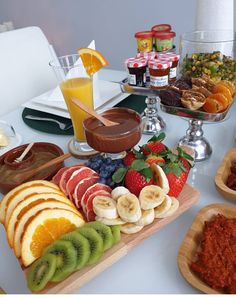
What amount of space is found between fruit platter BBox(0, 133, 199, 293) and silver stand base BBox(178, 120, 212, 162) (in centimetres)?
14

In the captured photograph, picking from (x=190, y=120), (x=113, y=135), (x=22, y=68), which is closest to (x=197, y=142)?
(x=190, y=120)

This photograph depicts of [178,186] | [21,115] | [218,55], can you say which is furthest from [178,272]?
[21,115]

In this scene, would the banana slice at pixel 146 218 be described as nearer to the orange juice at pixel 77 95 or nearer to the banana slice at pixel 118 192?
the banana slice at pixel 118 192

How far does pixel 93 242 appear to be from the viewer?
582 millimetres

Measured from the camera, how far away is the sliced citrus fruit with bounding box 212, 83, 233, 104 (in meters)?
0.82

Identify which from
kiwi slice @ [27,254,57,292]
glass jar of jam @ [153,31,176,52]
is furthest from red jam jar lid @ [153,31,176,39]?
kiwi slice @ [27,254,57,292]

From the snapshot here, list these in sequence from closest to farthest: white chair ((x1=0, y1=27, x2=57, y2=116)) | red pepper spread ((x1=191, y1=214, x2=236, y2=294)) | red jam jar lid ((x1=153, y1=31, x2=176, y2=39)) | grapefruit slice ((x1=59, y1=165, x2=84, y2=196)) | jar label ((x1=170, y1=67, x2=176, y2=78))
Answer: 1. red pepper spread ((x1=191, y1=214, x2=236, y2=294))
2. grapefruit slice ((x1=59, y1=165, x2=84, y2=196))
3. jar label ((x1=170, y1=67, x2=176, y2=78))
4. red jam jar lid ((x1=153, y1=31, x2=176, y2=39))
5. white chair ((x1=0, y1=27, x2=57, y2=116))

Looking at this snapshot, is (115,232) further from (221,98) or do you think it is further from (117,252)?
(221,98)

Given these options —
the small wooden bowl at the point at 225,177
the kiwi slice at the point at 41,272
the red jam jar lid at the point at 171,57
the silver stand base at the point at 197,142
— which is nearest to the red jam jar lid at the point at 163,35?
the red jam jar lid at the point at 171,57

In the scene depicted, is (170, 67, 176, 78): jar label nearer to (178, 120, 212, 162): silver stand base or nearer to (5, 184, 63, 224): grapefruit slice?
(178, 120, 212, 162): silver stand base

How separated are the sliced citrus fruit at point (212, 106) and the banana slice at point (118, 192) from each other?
1.01 feet

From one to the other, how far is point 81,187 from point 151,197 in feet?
0.57

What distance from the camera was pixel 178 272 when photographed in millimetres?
585

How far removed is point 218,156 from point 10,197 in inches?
23.0
